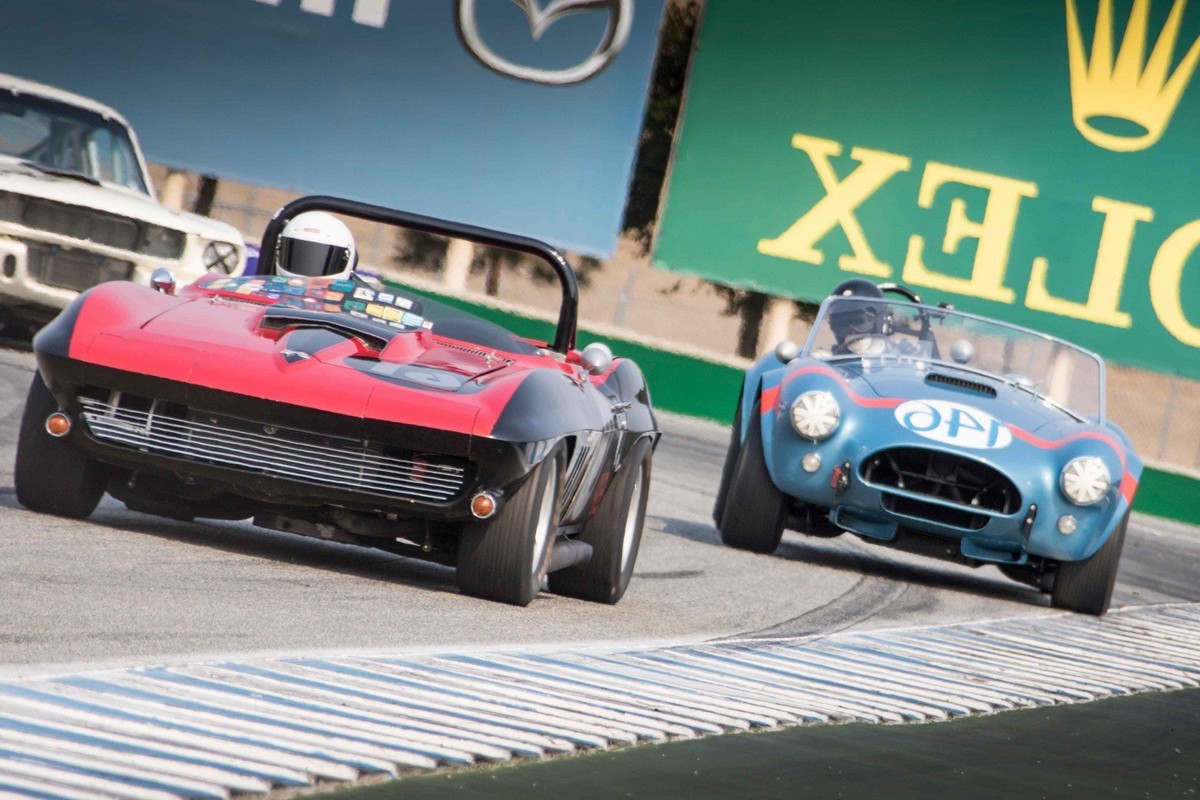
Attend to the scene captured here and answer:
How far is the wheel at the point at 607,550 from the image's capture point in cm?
630

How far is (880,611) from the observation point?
732 centimetres

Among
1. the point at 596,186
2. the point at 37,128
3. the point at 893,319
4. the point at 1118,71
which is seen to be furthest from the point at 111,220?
the point at 1118,71

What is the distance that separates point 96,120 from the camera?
42.8 feet

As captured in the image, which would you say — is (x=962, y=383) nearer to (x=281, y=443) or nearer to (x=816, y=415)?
(x=816, y=415)

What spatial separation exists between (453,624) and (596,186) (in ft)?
49.3

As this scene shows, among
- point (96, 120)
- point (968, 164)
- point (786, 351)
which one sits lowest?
point (786, 351)

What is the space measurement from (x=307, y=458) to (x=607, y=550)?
133 cm

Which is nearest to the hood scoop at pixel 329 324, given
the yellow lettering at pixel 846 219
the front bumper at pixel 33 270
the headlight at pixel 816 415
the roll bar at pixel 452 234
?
the roll bar at pixel 452 234

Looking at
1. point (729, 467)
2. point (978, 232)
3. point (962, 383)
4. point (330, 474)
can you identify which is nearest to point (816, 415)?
point (962, 383)

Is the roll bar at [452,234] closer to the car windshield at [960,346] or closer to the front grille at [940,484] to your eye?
the front grille at [940,484]

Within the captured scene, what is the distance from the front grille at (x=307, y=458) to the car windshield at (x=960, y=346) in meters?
4.18

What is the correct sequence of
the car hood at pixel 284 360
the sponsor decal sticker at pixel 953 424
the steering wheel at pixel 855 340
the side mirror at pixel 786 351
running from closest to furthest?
1. the car hood at pixel 284 360
2. the sponsor decal sticker at pixel 953 424
3. the side mirror at pixel 786 351
4. the steering wheel at pixel 855 340

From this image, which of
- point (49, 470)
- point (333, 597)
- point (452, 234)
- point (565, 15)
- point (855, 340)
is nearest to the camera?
point (333, 597)

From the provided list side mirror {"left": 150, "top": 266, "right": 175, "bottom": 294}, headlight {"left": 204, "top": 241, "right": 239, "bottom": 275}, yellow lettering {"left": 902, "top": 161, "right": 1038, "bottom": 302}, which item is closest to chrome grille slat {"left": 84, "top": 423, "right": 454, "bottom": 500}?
side mirror {"left": 150, "top": 266, "right": 175, "bottom": 294}
